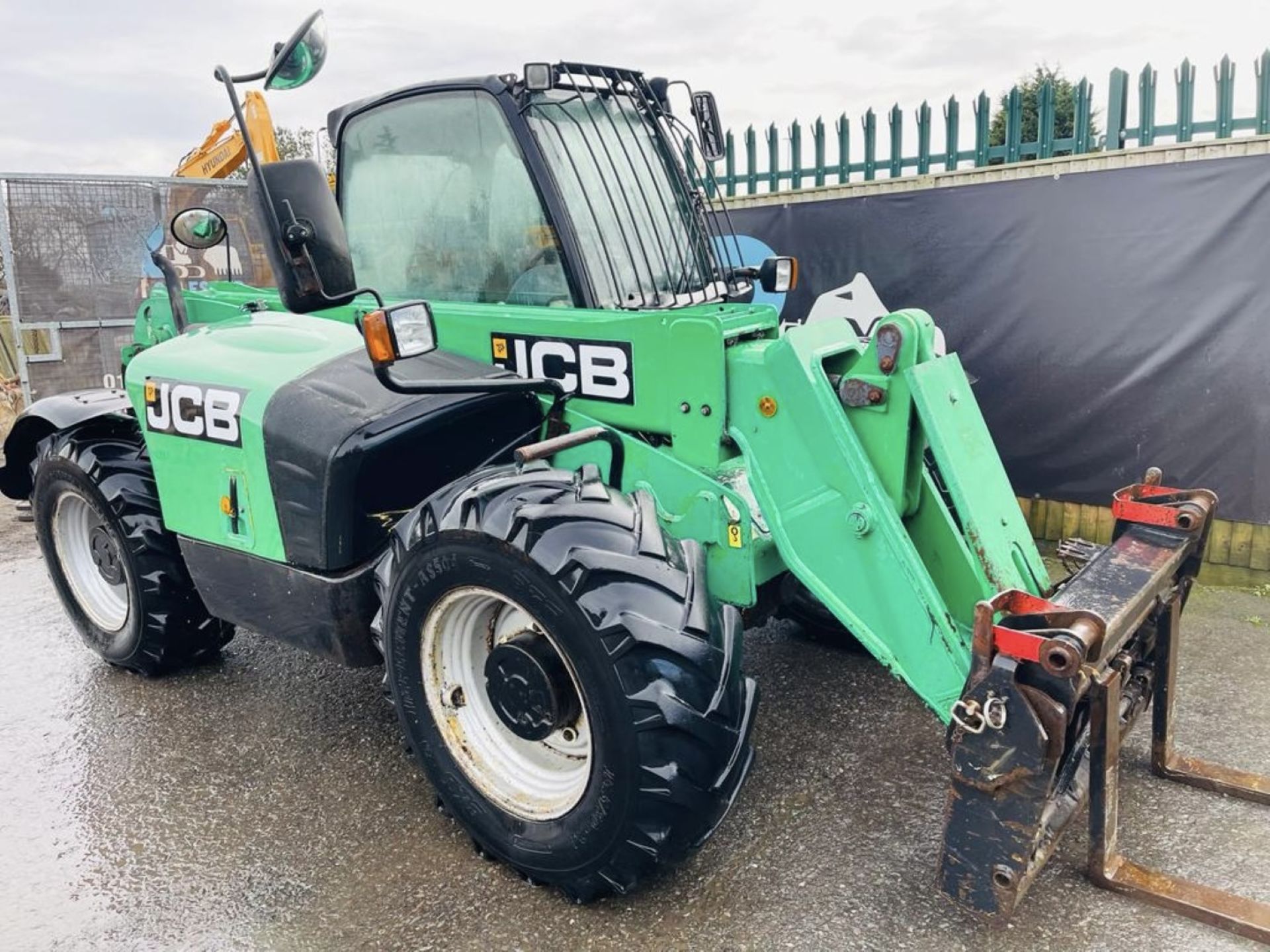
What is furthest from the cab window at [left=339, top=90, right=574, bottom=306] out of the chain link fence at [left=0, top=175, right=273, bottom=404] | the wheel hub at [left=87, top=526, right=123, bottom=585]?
the chain link fence at [left=0, top=175, right=273, bottom=404]

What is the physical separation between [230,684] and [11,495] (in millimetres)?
1613

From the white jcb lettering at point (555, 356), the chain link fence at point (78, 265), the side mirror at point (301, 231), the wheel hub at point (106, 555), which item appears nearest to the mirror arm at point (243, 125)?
the side mirror at point (301, 231)

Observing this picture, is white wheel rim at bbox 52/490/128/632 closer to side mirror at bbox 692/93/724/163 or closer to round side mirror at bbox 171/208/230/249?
round side mirror at bbox 171/208/230/249

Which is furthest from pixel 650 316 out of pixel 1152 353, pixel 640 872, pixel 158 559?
pixel 1152 353

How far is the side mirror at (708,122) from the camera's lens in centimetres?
361

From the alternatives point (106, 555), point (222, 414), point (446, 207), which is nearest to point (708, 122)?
point (446, 207)

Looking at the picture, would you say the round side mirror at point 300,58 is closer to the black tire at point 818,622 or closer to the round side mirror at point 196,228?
the round side mirror at point 196,228

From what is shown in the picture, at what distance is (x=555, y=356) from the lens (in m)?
3.02

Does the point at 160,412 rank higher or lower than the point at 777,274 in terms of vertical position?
lower

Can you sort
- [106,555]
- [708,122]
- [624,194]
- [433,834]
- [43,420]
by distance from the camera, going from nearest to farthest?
[433,834], [624,194], [708,122], [106,555], [43,420]

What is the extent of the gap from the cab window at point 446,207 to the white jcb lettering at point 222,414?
69cm

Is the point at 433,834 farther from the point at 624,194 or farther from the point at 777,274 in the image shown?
the point at 777,274

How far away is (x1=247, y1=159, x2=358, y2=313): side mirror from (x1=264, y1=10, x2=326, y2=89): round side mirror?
21 centimetres

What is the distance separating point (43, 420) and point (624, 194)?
295 cm
